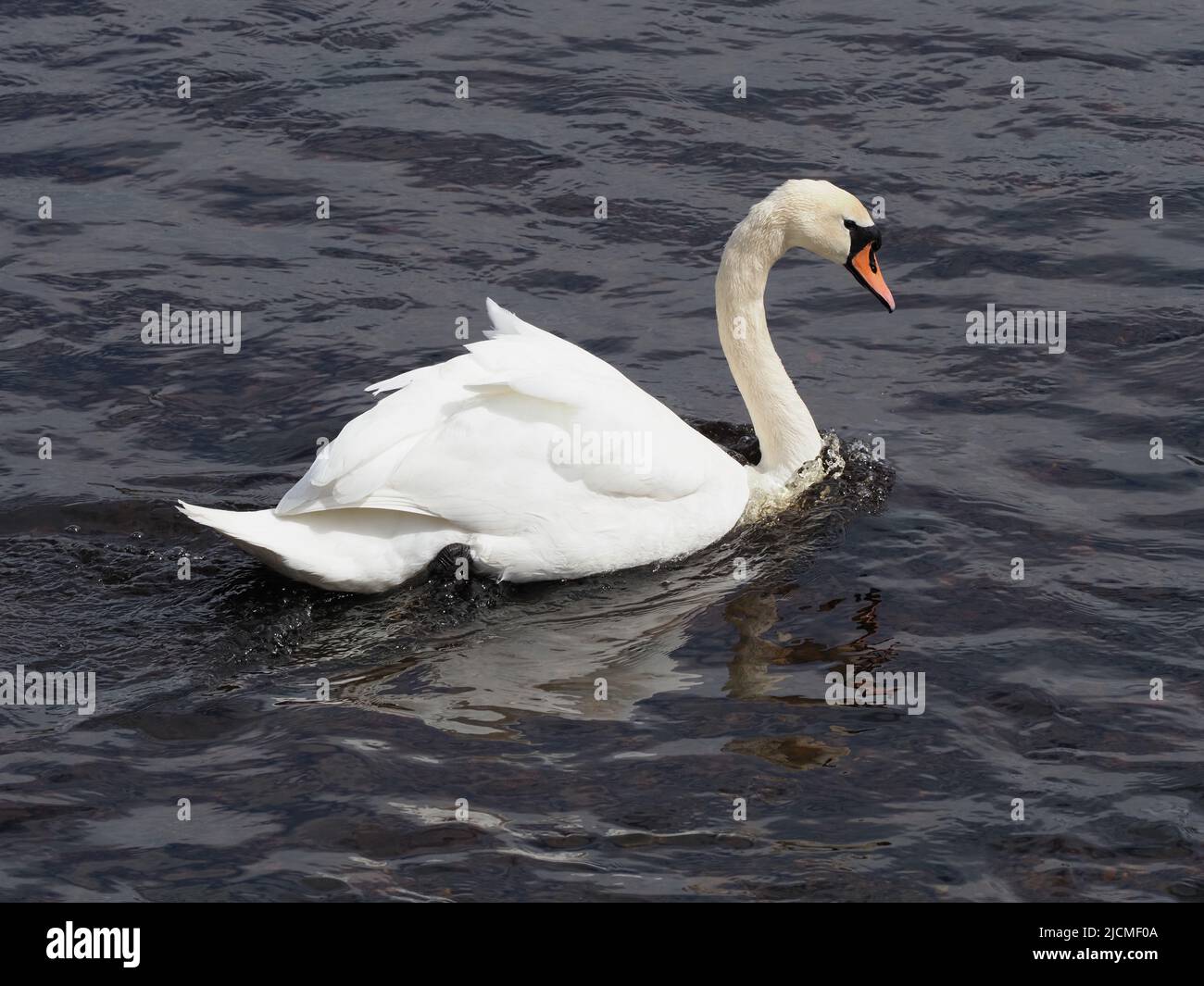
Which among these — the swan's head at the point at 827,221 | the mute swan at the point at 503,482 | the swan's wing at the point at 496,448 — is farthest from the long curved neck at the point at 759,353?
the swan's wing at the point at 496,448

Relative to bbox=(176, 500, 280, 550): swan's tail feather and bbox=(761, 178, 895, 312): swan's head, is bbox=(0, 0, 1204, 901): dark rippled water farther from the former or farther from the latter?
bbox=(761, 178, 895, 312): swan's head

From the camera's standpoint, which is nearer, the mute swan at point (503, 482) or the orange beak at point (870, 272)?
the mute swan at point (503, 482)

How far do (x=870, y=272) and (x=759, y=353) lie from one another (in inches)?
32.5

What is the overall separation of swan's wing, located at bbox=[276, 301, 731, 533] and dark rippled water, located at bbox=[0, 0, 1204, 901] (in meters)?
0.51

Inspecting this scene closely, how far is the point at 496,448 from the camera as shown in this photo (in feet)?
28.7

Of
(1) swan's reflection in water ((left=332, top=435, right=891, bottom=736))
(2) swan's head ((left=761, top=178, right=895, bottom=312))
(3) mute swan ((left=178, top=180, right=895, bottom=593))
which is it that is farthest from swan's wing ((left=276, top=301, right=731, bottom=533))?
(2) swan's head ((left=761, top=178, right=895, bottom=312))

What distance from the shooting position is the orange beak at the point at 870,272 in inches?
411

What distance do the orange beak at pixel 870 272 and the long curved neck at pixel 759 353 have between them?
0.44 meters

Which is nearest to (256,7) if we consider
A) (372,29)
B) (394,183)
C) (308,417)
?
(372,29)

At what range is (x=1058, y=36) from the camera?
620 inches

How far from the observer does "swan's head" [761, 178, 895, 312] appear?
10234 millimetres

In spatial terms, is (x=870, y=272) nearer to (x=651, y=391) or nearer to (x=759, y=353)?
(x=759, y=353)

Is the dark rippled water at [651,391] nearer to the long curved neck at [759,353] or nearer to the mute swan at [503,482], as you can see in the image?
the mute swan at [503,482]

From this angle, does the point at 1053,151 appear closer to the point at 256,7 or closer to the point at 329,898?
the point at 256,7
